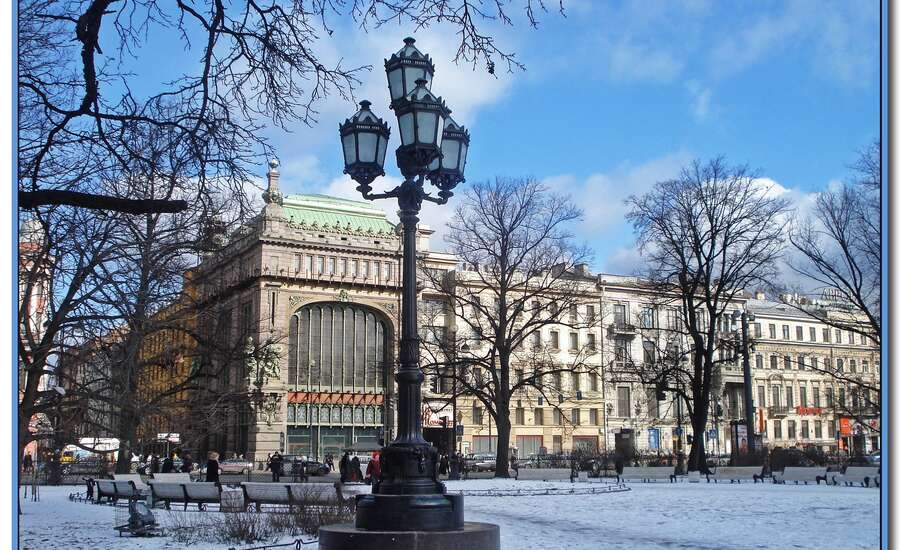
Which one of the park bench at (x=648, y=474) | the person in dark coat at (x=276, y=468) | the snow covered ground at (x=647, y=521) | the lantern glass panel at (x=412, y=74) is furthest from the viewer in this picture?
the person in dark coat at (x=276, y=468)

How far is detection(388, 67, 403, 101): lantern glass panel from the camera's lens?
35.1 ft

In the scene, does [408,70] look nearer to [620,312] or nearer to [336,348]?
[336,348]

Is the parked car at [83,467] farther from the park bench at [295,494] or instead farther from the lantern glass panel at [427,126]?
the lantern glass panel at [427,126]

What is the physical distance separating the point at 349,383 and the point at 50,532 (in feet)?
174

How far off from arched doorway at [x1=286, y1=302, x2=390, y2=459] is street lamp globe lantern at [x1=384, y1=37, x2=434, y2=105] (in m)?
54.6

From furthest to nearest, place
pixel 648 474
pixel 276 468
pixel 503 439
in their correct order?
pixel 276 468 → pixel 503 439 → pixel 648 474

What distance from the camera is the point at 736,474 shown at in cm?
3375

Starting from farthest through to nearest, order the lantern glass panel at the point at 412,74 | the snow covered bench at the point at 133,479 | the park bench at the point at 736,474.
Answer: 1. the park bench at the point at 736,474
2. the snow covered bench at the point at 133,479
3. the lantern glass panel at the point at 412,74

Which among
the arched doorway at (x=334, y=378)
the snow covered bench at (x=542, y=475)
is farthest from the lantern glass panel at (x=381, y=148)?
the arched doorway at (x=334, y=378)

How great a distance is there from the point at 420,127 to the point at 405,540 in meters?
4.63

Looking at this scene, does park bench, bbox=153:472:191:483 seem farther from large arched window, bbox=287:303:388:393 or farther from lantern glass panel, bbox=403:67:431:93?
large arched window, bbox=287:303:388:393

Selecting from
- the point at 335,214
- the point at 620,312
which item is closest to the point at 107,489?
the point at 335,214

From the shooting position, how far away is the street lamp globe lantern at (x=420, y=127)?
1027 cm

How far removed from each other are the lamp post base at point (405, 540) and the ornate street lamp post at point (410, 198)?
1.09ft
